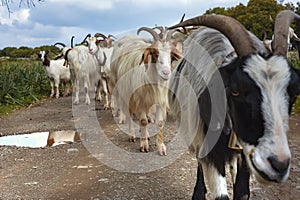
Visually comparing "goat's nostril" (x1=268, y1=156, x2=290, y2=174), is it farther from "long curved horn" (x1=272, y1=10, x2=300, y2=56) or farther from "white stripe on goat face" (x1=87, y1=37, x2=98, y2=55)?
"white stripe on goat face" (x1=87, y1=37, x2=98, y2=55)

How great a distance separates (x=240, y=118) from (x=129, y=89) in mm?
4310

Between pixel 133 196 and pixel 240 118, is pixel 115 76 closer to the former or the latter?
pixel 133 196

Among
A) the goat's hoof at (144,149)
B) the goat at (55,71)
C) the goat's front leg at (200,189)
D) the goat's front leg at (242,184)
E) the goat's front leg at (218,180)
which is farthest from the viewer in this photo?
the goat at (55,71)

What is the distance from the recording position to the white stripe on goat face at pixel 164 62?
5.50 m

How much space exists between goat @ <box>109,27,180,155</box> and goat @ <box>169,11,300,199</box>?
6.75 feet

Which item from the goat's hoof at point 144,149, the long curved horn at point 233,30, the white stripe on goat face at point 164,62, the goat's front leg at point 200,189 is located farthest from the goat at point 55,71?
the long curved horn at point 233,30

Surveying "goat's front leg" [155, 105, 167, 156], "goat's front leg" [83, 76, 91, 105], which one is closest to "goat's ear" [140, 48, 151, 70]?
"goat's front leg" [155, 105, 167, 156]

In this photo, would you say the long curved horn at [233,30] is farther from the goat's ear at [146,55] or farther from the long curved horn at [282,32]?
the goat's ear at [146,55]

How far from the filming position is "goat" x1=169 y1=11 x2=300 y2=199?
2.11m

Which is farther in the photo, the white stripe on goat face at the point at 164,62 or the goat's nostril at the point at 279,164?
the white stripe on goat face at the point at 164,62

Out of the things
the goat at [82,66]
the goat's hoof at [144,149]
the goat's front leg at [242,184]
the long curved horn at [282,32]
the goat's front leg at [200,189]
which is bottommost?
the goat's hoof at [144,149]

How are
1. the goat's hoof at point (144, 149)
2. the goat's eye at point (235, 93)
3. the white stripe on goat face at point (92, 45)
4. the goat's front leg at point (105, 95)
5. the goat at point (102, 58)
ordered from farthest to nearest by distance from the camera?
the white stripe on goat face at point (92, 45) → the goat at point (102, 58) → the goat's front leg at point (105, 95) → the goat's hoof at point (144, 149) → the goat's eye at point (235, 93)

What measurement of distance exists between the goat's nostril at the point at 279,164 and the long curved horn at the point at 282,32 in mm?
742

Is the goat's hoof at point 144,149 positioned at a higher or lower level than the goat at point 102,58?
lower
